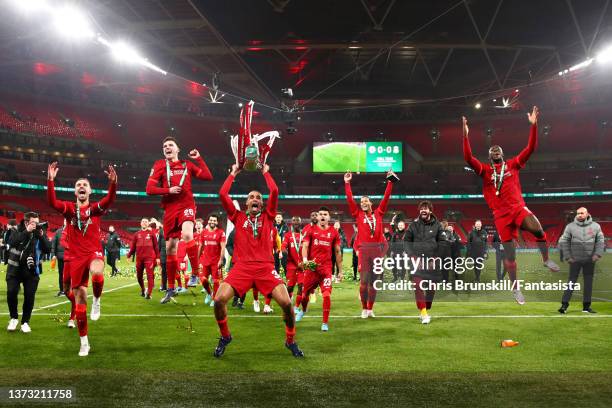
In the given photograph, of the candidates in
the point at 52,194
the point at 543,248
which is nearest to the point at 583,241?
the point at 543,248

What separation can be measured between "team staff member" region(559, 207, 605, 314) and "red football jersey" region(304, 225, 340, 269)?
524 centimetres

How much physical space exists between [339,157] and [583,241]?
31.8 meters

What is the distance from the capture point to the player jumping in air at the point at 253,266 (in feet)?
21.4

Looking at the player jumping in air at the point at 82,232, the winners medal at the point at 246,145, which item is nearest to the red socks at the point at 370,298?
the winners medal at the point at 246,145

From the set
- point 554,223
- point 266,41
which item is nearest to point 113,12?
point 266,41

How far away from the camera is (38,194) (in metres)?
43.4

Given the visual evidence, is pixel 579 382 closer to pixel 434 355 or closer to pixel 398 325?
pixel 434 355

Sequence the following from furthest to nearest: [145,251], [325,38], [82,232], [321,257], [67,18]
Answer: [325,38]
[67,18]
[145,251]
[321,257]
[82,232]

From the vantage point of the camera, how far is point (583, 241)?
33.6 ft

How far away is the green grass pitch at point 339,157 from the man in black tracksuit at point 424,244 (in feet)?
103

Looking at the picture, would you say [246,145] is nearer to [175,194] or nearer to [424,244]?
[175,194]

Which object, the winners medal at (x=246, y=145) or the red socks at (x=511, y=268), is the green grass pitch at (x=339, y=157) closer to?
the red socks at (x=511, y=268)

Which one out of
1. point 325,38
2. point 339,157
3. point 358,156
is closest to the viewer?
point 325,38

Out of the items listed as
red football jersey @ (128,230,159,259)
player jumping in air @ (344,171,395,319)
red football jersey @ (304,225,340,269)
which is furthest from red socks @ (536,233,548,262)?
red football jersey @ (128,230,159,259)
